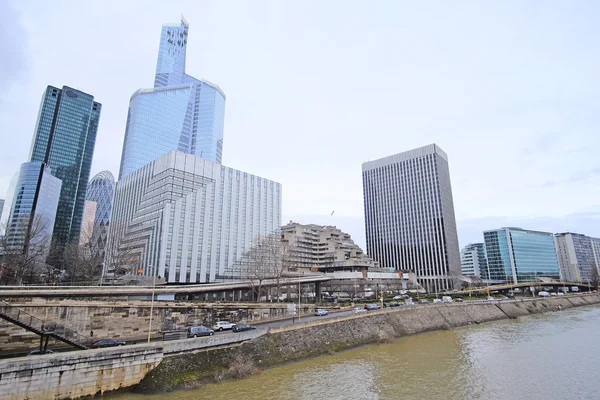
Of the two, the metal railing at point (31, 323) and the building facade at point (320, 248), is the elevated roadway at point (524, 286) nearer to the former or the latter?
the building facade at point (320, 248)

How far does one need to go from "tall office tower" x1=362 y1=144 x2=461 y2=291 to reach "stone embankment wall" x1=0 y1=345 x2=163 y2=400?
535 feet

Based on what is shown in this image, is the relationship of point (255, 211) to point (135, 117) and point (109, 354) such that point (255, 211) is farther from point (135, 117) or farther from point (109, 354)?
point (135, 117)

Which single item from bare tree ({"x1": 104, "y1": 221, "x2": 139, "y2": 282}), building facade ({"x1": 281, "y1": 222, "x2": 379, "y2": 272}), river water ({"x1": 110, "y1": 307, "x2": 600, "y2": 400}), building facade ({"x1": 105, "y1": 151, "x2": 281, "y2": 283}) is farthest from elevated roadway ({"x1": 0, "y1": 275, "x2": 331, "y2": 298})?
building facade ({"x1": 281, "y1": 222, "x2": 379, "y2": 272})

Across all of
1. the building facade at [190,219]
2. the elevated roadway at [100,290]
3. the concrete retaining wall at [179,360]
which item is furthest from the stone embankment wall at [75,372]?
the building facade at [190,219]

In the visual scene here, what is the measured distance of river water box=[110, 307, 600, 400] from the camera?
1087 inches

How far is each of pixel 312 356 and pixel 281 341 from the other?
13.9 feet

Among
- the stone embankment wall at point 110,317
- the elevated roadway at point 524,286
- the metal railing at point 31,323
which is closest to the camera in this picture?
the metal railing at point 31,323

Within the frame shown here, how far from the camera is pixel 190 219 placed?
332ft

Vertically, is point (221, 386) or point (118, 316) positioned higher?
point (118, 316)

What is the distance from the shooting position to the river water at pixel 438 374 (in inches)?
1087

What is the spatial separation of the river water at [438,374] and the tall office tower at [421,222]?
12807 cm

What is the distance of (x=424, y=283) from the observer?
173375 mm

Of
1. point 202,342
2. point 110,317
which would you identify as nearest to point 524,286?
point 202,342

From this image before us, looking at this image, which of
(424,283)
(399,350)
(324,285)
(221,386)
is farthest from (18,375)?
(424,283)
